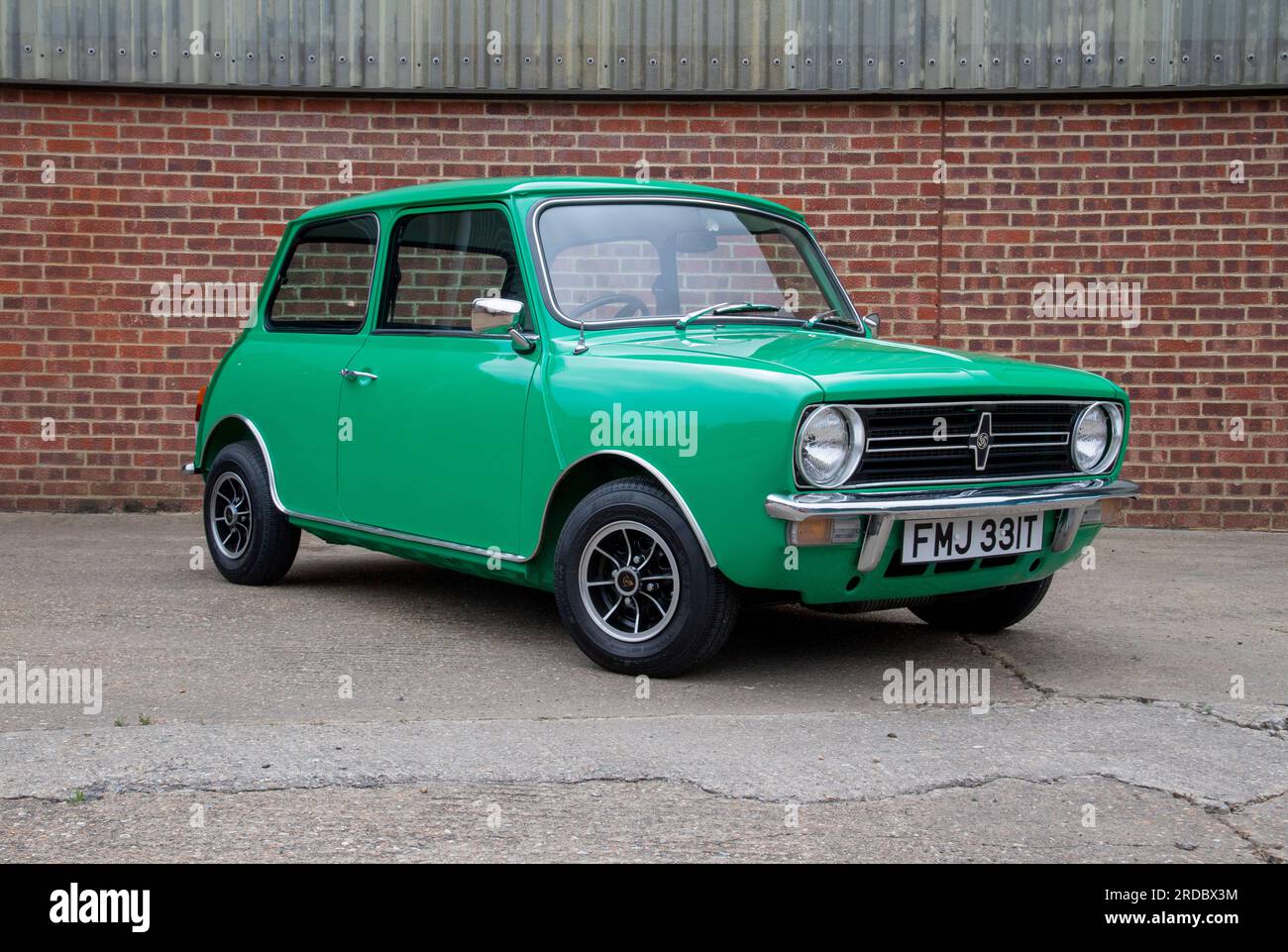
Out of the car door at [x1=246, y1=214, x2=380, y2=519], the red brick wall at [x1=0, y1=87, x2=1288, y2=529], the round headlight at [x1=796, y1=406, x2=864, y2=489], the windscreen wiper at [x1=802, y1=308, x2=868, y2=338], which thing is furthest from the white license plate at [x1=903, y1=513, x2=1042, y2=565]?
the red brick wall at [x1=0, y1=87, x2=1288, y2=529]

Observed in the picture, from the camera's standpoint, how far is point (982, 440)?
4820 millimetres

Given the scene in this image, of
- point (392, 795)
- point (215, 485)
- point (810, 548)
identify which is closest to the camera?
point (392, 795)

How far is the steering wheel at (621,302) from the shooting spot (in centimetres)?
533

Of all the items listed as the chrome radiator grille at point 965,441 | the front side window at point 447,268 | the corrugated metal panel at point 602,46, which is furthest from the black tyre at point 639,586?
the corrugated metal panel at point 602,46

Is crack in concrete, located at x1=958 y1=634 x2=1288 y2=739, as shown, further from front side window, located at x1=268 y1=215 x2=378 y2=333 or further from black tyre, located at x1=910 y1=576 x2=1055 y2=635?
front side window, located at x1=268 y1=215 x2=378 y2=333

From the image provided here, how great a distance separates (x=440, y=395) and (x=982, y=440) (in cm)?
204

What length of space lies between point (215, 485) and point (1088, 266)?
5.71 metres

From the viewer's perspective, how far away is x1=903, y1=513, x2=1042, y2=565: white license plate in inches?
182

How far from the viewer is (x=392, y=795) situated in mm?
3658

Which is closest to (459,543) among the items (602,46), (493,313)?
(493,313)

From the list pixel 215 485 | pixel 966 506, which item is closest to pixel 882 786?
pixel 966 506

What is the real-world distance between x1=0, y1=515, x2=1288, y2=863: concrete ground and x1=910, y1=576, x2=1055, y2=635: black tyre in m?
0.10

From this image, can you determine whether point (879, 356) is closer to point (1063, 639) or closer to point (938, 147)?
point (1063, 639)

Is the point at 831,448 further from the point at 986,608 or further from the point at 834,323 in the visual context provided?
the point at 986,608
